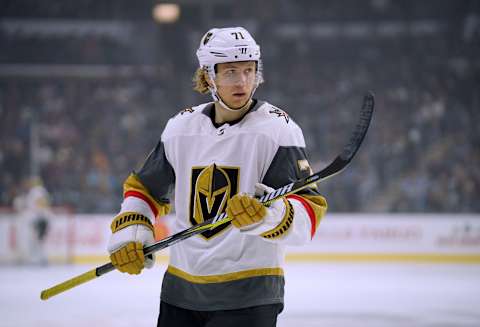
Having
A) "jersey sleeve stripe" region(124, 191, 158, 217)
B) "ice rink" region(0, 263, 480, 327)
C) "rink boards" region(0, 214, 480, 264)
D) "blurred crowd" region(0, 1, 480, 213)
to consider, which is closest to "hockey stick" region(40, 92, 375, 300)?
"jersey sleeve stripe" region(124, 191, 158, 217)

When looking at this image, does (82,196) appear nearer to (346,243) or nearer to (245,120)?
(346,243)

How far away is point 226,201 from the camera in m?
2.04

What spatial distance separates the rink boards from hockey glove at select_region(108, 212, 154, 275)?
664 centimetres

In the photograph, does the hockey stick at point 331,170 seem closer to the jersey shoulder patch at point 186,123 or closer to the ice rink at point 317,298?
the jersey shoulder patch at point 186,123

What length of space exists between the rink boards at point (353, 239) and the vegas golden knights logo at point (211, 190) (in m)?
6.78

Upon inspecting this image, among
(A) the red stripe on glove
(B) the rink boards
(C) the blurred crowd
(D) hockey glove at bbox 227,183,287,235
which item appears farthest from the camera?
(C) the blurred crowd

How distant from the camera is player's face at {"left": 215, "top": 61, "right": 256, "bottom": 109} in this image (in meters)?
2.06

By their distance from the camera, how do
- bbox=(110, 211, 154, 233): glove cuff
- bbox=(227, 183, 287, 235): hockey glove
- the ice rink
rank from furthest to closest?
the ice rink, bbox=(110, 211, 154, 233): glove cuff, bbox=(227, 183, 287, 235): hockey glove

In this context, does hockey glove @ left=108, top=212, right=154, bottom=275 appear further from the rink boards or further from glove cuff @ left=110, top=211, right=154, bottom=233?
the rink boards

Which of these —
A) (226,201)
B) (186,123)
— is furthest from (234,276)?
(186,123)

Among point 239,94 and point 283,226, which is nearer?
point 283,226

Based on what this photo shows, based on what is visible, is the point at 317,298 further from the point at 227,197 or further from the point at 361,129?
the point at 361,129

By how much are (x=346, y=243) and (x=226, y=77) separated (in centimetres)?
703

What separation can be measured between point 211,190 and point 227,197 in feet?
0.15
